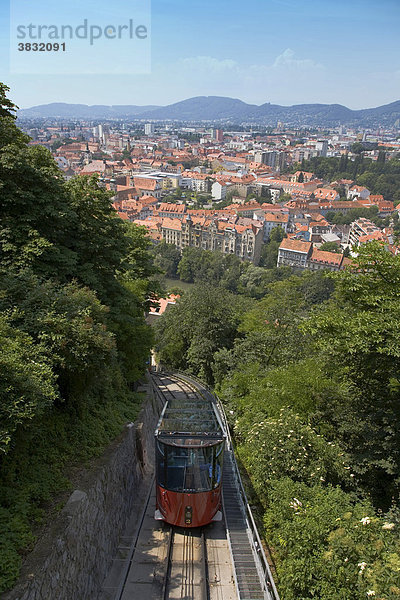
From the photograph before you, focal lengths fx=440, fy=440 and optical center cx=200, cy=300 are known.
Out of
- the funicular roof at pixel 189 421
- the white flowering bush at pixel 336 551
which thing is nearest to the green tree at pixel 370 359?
the white flowering bush at pixel 336 551

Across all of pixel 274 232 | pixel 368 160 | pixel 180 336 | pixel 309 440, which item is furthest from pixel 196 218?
pixel 368 160

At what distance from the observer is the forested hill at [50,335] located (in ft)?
24.8

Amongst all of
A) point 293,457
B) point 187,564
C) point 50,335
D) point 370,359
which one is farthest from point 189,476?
point 370,359

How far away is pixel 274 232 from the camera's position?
106m

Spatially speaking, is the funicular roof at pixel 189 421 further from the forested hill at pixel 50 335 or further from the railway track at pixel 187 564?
the railway track at pixel 187 564

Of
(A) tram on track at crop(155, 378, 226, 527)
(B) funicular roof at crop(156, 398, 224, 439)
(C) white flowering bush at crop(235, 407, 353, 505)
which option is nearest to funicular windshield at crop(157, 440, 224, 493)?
(A) tram on track at crop(155, 378, 226, 527)

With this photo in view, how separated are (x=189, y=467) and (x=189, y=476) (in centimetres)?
22

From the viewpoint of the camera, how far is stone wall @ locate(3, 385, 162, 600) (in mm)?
6758

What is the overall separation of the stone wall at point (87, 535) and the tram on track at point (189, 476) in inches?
44.8

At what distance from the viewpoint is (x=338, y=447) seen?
11.2 m

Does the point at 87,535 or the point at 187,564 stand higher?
the point at 87,535

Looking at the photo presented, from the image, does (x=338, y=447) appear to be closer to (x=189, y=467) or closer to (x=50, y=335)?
(x=189, y=467)

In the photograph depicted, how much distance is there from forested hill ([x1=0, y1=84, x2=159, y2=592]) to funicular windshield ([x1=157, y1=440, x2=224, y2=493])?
5.74ft

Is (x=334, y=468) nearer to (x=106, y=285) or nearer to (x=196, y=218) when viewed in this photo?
(x=106, y=285)
